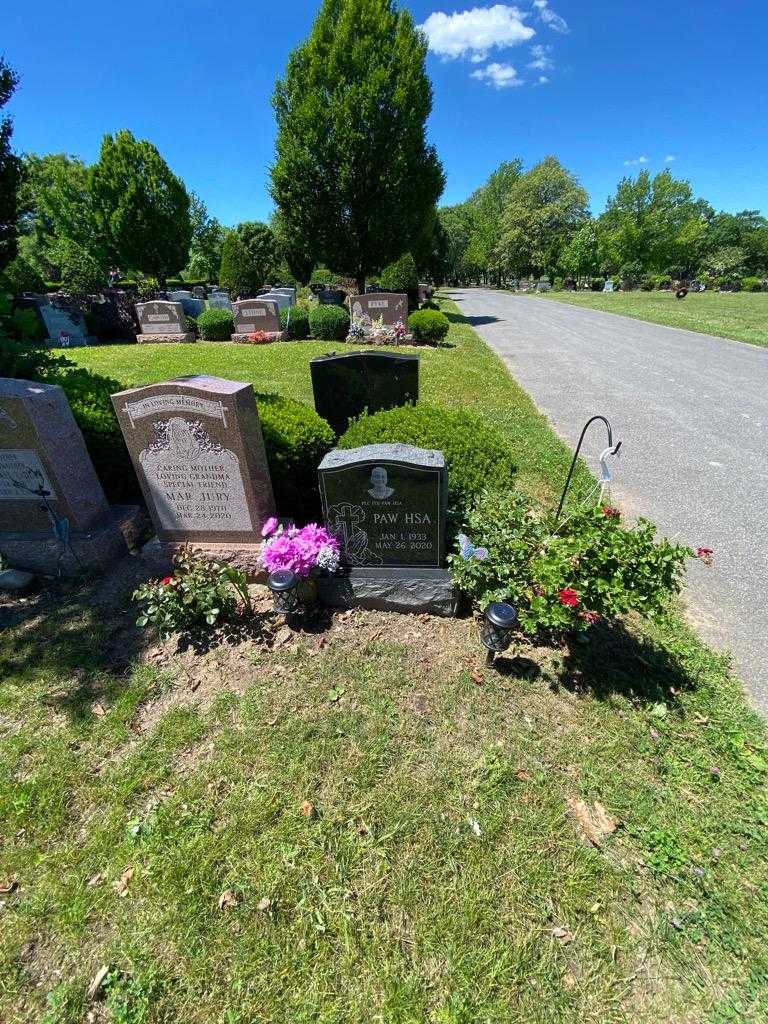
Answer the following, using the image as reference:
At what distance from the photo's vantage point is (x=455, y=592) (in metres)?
3.80

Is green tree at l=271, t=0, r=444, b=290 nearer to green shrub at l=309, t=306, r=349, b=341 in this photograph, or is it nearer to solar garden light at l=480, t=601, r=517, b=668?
green shrub at l=309, t=306, r=349, b=341

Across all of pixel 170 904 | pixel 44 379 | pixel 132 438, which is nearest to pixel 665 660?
pixel 170 904

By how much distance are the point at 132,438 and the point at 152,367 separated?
11116 millimetres

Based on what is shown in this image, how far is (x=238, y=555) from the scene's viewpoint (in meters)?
4.32

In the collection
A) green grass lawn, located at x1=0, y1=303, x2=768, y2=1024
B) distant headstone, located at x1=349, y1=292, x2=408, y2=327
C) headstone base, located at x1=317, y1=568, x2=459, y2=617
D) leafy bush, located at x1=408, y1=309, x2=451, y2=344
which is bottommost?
green grass lawn, located at x1=0, y1=303, x2=768, y2=1024

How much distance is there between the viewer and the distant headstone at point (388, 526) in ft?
11.6

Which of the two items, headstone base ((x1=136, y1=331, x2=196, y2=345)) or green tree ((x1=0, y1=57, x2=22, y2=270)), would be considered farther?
headstone base ((x1=136, y1=331, x2=196, y2=345))

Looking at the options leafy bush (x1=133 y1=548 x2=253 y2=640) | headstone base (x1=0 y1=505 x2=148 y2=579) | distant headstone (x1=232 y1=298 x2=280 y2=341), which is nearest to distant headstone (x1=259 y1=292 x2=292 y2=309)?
distant headstone (x1=232 y1=298 x2=280 y2=341)

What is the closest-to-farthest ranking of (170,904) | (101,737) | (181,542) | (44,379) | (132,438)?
(170,904) < (101,737) < (132,438) < (181,542) < (44,379)

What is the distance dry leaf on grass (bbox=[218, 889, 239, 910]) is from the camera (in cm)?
216

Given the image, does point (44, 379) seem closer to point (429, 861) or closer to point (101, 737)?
point (101, 737)

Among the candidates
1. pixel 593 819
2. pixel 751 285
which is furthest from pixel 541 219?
pixel 593 819

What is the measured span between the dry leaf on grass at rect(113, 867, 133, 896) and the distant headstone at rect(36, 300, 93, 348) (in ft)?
69.2

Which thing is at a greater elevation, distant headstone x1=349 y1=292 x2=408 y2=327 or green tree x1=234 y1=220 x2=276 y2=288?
green tree x1=234 y1=220 x2=276 y2=288
